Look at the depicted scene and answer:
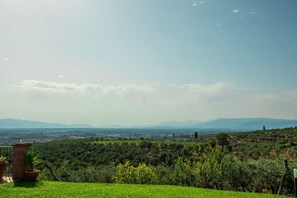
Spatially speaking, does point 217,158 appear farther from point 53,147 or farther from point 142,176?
point 53,147

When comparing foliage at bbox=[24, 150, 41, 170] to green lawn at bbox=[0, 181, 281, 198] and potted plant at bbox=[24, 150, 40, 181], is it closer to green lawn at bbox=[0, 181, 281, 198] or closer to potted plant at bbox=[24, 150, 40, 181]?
potted plant at bbox=[24, 150, 40, 181]

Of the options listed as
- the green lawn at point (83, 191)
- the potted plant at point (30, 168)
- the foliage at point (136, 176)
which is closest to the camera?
the green lawn at point (83, 191)

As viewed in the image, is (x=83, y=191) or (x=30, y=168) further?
(x=30, y=168)

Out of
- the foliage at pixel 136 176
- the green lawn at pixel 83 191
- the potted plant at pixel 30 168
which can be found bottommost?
the foliage at pixel 136 176

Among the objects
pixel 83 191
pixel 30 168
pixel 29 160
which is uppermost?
pixel 29 160

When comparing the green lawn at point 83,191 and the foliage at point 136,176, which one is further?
the foliage at point 136,176

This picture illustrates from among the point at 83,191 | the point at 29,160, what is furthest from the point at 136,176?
the point at 29,160

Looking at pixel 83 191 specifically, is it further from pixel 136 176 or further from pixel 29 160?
pixel 136 176

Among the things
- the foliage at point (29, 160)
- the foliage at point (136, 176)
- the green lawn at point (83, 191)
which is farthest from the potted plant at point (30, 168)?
the foliage at point (136, 176)

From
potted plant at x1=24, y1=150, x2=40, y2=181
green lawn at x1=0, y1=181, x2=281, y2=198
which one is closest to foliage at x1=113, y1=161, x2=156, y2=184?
green lawn at x1=0, y1=181, x2=281, y2=198

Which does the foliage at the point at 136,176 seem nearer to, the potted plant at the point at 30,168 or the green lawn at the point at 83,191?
the green lawn at the point at 83,191

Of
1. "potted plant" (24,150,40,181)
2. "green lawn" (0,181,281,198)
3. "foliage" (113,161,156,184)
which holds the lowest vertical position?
"foliage" (113,161,156,184)

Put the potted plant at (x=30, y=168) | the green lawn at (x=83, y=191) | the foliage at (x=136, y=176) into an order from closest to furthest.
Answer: the green lawn at (x=83, y=191) < the potted plant at (x=30, y=168) < the foliage at (x=136, y=176)

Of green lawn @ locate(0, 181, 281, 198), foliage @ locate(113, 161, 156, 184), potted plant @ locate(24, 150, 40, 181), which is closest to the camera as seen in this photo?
green lawn @ locate(0, 181, 281, 198)
